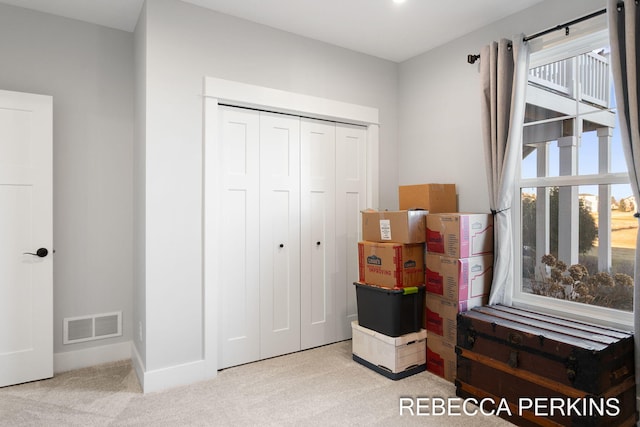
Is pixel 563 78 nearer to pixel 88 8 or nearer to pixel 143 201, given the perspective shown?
pixel 143 201

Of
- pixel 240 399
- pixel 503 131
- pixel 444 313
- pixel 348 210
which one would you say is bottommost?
pixel 240 399

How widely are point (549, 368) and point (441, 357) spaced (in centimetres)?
85

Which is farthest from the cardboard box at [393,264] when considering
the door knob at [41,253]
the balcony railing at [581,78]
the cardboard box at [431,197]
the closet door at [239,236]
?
the door knob at [41,253]

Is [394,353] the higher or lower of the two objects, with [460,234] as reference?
lower

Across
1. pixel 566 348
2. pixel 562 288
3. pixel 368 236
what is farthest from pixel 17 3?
pixel 562 288

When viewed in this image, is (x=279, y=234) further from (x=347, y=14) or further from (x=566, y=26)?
(x=566, y=26)

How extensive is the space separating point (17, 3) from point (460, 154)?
3.42 metres

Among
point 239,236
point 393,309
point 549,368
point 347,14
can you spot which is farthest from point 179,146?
point 549,368

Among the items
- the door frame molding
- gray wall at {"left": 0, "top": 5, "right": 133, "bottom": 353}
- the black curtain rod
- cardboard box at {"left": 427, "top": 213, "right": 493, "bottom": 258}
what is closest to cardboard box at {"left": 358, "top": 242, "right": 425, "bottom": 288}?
cardboard box at {"left": 427, "top": 213, "right": 493, "bottom": 258}

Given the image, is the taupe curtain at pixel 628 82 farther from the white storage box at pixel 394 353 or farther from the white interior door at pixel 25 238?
the white interior door at pixel 25 238

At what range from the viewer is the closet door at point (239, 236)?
116 inches

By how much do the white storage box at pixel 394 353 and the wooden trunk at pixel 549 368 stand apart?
398mm

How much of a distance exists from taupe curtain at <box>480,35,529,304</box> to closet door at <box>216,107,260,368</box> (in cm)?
173

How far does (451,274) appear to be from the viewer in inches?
107
